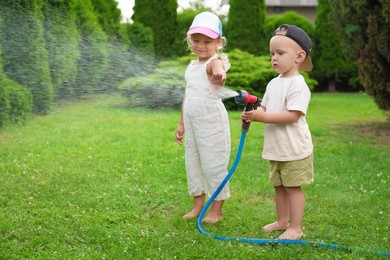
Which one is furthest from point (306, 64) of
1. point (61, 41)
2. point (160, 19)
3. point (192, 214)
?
point (160, 19)

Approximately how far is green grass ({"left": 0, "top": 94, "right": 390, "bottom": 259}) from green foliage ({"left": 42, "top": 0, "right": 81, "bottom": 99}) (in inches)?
30.0

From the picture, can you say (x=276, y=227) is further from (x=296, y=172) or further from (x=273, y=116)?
(x=273, y=116)

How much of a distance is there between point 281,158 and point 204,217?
0.86m

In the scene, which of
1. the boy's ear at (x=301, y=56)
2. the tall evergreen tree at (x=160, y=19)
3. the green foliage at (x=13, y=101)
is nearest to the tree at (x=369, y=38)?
the boy's ear at (x=301, y=56)

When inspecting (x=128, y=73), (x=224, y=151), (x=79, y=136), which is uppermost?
(x=128, y=73)

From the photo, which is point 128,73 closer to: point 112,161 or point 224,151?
point 112,161

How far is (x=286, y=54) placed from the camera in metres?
3.61

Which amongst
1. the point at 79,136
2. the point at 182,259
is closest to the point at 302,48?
the point at 182,259

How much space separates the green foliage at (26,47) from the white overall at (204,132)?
9.00 ft

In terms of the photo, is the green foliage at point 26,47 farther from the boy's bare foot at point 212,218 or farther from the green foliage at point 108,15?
the green foliage at point 108,15

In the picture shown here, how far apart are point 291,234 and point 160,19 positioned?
12.6m

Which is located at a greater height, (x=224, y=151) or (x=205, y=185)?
(x=224, y=151)

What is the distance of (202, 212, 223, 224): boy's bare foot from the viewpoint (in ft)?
13.3

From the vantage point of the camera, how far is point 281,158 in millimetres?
3631
